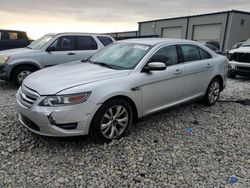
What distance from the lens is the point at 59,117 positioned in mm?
3246

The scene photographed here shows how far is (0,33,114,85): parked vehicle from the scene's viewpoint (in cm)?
694

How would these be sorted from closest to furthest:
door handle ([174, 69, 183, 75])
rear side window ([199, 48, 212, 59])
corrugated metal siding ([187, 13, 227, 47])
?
door handle ([174, 69, 183, 75])
rear side window ([199, 48, 212, 59])
corrugated metal siding ([187, 13, 227, 47])

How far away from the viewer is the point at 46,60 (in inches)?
290

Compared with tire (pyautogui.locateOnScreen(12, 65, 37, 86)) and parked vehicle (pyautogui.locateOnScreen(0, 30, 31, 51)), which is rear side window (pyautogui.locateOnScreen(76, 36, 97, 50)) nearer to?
tire (pyautogui.locateOnScreen(12, 65, 37, 86))

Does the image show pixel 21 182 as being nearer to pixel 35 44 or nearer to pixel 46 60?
pixel 46 60

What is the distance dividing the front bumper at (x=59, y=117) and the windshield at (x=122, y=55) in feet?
3.65

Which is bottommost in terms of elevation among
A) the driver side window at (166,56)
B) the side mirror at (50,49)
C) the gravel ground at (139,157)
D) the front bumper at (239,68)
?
the gravel ground at (139,157)

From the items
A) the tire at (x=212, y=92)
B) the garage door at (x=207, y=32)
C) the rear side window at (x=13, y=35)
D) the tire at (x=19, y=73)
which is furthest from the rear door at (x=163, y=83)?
the garage door at (x=207, y=32)

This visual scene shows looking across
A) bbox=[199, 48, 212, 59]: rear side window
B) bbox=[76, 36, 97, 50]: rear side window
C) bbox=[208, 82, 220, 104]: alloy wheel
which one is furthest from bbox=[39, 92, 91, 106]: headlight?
bbox=[76, 36, 97, 50]: rear side window

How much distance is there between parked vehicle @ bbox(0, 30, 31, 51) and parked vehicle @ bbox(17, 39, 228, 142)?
7737 millimetres

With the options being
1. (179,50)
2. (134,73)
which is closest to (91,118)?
(134,73)

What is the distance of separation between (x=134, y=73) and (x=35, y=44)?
5220 millimetres

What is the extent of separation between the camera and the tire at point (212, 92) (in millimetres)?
5633

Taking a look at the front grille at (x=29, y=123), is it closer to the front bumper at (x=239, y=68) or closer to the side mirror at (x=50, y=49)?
the side mirror at (x=50, y=49)
